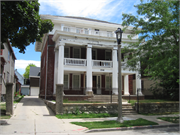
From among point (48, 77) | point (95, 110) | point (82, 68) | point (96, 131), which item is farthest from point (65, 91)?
point (96, 131)

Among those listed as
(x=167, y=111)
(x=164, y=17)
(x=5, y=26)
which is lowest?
(x=167, y=111)

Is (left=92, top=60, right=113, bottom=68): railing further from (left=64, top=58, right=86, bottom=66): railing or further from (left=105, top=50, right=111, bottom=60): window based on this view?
(left=105, top=50, right=111, bottom=60): window

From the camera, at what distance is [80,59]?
787 inches

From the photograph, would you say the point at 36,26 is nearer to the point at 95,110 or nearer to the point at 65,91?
the point at 95,110

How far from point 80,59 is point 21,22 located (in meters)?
11.3

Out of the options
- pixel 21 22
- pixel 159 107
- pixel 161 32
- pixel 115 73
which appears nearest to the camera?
pixel 21 22

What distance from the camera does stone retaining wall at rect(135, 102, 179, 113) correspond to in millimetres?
13375

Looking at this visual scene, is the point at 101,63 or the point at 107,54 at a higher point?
the point at 107,54

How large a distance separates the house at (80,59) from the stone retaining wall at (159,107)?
4.84m

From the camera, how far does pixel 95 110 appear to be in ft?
40.1

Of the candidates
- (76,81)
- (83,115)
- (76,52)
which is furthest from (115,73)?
(83,115)

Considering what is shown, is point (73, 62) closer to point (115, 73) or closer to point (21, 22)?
point (115, 73)

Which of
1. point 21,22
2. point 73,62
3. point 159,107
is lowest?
point 159,107

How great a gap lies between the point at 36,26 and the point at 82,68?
34.5 feet
